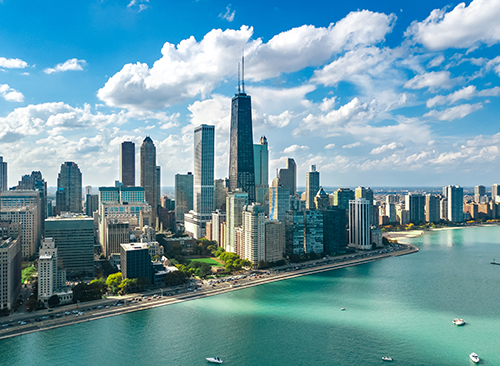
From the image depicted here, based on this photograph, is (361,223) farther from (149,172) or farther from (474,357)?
(149,172)

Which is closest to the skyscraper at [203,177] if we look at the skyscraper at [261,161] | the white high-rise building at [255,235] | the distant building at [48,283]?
the skyscraper at [261,161]

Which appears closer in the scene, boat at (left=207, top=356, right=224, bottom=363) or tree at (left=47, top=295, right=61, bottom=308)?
boat at (left=207, top=356, right=224, bottom=363)

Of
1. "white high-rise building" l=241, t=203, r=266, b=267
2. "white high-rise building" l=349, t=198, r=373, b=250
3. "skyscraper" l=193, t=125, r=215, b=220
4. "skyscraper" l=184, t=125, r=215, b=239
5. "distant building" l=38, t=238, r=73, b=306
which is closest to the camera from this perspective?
"distant building" l=38, t=238, r=73, b=306

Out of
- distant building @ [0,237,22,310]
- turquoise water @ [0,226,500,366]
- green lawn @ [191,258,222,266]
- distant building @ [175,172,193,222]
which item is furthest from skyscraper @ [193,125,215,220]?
Result: distant building @ [0,237,22,310]

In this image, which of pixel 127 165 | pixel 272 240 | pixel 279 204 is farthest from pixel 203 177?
pixel 127 165

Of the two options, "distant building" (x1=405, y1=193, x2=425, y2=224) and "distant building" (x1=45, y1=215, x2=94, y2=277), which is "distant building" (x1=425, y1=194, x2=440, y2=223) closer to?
"distant building" (x1=405, y1=193, x2=425, y2=224)

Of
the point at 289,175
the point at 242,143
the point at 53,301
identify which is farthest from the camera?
the point at 289,175

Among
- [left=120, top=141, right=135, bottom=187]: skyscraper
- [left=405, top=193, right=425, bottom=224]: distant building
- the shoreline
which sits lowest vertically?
the shoreline
